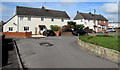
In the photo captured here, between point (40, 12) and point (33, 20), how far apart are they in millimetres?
3813

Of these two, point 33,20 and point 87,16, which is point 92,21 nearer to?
point 87,16

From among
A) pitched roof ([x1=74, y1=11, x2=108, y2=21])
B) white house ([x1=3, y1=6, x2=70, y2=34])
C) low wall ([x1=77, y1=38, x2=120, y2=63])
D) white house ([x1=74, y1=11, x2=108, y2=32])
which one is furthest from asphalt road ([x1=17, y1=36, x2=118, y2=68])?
pitched roof ([x1=74, y1=11, x2=108, y2=21])

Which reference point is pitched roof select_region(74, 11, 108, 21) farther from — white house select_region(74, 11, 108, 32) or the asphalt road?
the asphalt road

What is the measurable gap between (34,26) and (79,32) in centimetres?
1273

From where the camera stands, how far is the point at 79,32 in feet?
112

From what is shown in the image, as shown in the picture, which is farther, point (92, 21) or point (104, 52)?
point (92, 21)

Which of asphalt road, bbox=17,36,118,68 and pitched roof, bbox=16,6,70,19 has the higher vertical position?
pitched roof, bbox=16,6,70,19

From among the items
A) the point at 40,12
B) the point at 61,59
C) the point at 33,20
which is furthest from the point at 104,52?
the point at 40,12

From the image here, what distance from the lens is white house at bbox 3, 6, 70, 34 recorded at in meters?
36.9

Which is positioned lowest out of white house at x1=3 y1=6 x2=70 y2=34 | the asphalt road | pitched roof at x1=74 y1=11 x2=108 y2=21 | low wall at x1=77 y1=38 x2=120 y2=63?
the asphalt road

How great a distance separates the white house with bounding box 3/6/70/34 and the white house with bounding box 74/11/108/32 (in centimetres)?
1003

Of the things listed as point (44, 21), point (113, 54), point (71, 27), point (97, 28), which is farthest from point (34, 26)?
point (113, 54)

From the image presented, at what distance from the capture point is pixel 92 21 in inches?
2178

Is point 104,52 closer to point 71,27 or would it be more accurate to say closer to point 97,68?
point 97,68
